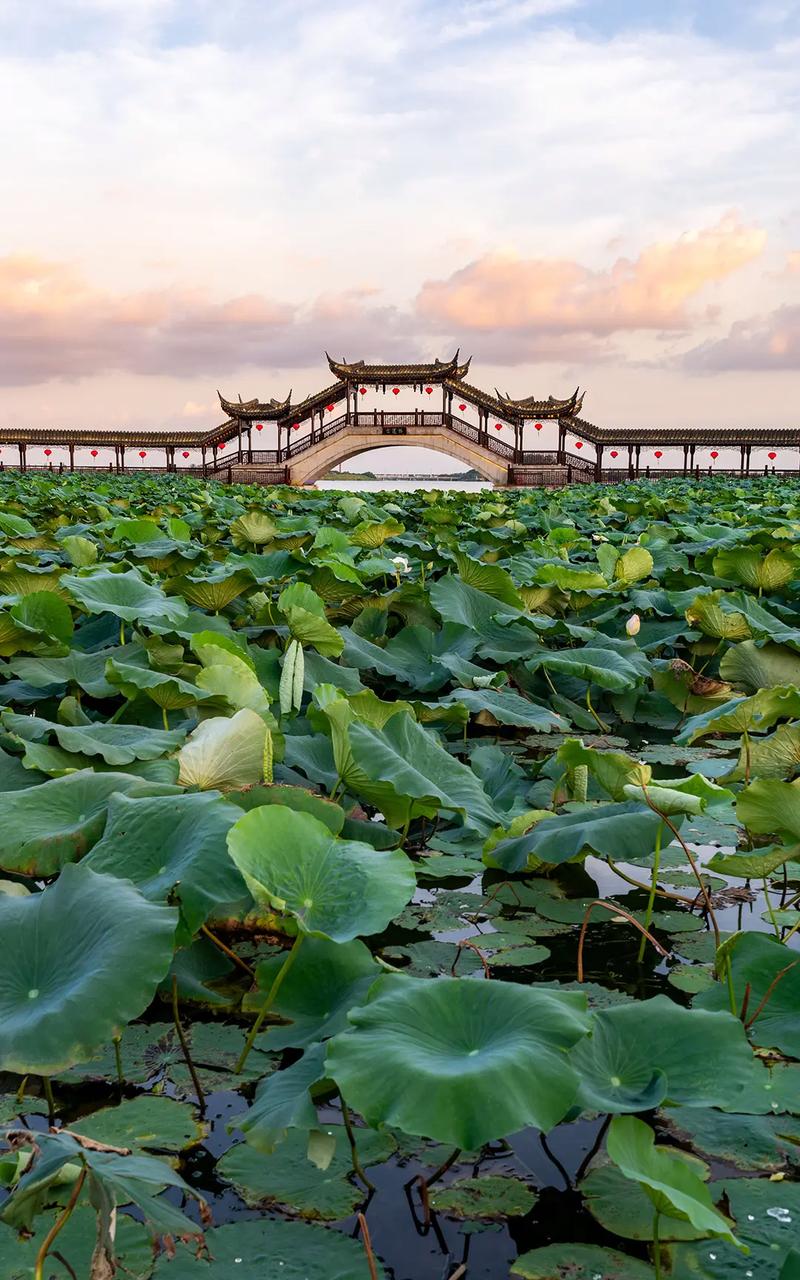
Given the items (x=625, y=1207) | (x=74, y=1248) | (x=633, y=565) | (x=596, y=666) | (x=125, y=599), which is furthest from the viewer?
(x=633, y=565)

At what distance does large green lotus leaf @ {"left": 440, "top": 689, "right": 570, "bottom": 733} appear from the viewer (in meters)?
2.98

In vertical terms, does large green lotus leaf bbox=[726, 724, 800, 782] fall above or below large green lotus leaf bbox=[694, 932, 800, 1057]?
above

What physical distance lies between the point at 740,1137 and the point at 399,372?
32.3m

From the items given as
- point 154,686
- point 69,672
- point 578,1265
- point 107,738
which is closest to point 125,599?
point 69,672

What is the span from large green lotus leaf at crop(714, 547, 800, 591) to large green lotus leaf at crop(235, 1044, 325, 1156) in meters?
3.79

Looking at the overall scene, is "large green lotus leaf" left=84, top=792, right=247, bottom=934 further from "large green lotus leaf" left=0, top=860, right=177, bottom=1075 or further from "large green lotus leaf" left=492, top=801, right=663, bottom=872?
"large green lotus leaf" left=492, top=801, right=663, bottom=872

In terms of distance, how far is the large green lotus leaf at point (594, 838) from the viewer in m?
1.80

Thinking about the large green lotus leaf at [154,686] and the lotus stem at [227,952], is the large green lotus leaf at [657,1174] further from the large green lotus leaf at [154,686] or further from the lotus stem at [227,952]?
the large green lotus leaf at [154,686]

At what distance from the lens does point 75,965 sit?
1.27 m

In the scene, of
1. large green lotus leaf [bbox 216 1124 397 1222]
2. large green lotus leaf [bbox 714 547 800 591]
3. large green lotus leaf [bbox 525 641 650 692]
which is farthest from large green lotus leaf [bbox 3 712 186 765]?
large green lotus leaf [bbox 714 547 800 591]

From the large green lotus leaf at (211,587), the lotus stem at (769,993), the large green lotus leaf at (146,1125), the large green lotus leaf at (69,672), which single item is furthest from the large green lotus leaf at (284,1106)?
the large green lotus leaf at (211,587)

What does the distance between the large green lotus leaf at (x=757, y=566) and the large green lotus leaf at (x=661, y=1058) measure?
3.56 m

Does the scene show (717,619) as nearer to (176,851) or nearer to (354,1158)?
(176,851)

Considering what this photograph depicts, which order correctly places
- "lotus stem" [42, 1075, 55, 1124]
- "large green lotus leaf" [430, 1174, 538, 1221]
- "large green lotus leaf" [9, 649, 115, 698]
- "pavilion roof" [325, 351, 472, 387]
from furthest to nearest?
"pavilion roof" [325, 351, 472, 387], "large green lotus leaf" [9, 649, 115, 698], "lotus stem" [42, 1075, 55, 1124], "large green lotus leaf" [430, 1174, 538, 1221]
